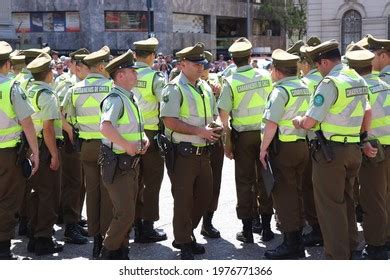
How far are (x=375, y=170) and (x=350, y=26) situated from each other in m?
32.7

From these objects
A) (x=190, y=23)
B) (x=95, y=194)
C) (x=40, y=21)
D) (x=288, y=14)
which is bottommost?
(x=95, y=194)

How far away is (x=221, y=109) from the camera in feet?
20.8

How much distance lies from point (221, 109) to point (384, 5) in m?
32.3

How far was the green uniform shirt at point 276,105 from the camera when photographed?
5.54m

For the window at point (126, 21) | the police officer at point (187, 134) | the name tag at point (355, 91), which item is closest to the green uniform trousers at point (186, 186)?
the police officer at point (187, 134)

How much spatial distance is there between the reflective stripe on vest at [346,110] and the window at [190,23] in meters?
45.2

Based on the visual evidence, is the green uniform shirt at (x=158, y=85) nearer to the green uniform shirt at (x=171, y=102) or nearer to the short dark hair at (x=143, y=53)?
the short dark hair at (x=143, y=53)

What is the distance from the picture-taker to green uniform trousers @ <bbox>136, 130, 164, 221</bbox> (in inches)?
259

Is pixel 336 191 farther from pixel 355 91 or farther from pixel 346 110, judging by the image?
pixel 355 91

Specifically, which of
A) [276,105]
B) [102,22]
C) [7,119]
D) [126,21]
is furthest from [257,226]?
[126,21]

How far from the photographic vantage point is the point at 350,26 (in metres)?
36.3

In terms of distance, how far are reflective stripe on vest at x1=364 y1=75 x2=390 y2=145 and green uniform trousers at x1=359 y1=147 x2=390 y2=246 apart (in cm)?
16

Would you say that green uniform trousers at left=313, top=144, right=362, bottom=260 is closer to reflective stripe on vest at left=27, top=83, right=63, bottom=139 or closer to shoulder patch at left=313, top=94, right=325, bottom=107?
shoulder patch at left=313, top=94, right=325, bottom=107
